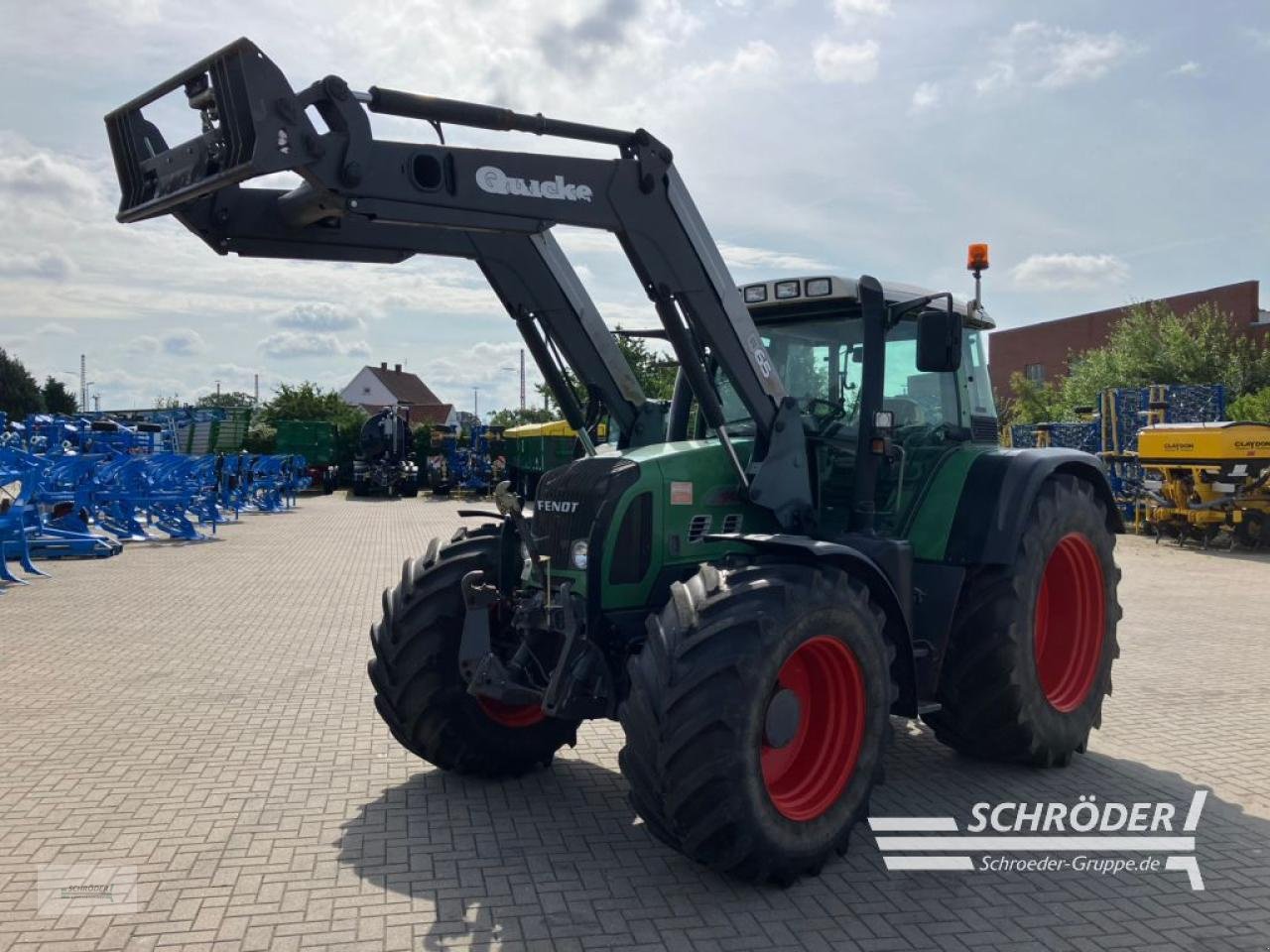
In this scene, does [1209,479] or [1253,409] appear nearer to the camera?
[1209,479]

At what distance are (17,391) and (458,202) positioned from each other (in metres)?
59.4

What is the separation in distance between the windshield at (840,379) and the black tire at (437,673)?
5.34 feet

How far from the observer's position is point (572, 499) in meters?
4.68

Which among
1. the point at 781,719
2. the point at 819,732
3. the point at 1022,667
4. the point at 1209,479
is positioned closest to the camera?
the point at 781,719

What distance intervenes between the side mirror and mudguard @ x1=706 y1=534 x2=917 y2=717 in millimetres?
850

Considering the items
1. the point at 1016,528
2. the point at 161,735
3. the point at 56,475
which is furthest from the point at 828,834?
the point at 56,475

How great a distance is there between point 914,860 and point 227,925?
8.79 feet

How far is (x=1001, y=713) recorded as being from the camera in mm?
5113

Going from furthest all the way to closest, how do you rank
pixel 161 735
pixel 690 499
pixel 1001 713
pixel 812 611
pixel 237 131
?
pixel 161 735 < pixel 1001 713 < pixel 690 499 < pixel 812 611 < pixel 237 131

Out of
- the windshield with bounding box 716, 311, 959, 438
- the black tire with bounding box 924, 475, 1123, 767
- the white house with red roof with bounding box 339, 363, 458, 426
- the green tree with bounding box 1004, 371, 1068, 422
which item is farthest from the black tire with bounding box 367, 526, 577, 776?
the white house with red roof with bounding box 339, 363, 458, 426

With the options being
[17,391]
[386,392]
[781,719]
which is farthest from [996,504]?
[386,392]

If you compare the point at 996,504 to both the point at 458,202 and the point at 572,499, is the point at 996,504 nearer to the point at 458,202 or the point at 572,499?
the point at 572,499

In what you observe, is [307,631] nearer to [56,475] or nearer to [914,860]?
[914,860]

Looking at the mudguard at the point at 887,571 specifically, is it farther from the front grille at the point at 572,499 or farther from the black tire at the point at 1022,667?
the front grille at the point at 572,499
